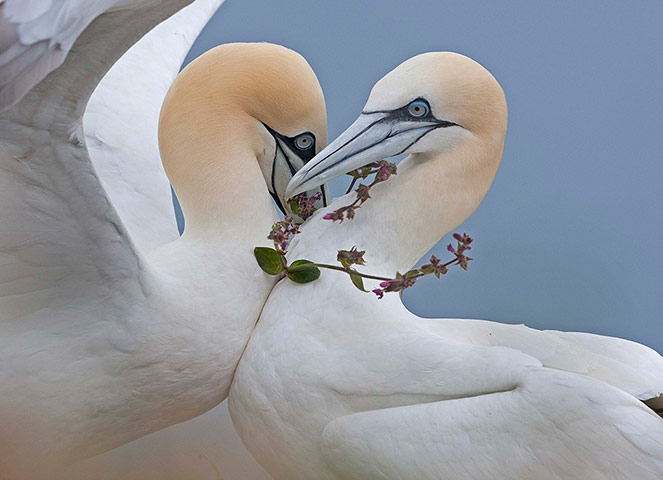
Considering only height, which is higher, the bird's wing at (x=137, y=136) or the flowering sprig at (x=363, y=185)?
the bird's wing at (x=137, y=136)

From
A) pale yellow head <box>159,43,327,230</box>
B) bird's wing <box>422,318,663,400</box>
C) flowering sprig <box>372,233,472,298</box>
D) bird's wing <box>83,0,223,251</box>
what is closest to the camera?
flowering sprig <box>372,233,472,298</box>

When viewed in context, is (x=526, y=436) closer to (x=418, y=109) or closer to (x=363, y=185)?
(x=363, y=185)

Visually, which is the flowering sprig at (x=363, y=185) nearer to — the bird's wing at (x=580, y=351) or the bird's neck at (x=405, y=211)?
the bird's neck at (x=405, y=211)

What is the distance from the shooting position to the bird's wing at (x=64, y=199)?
71.1 inches

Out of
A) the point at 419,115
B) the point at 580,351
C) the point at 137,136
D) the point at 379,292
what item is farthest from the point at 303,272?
the point at 137,136

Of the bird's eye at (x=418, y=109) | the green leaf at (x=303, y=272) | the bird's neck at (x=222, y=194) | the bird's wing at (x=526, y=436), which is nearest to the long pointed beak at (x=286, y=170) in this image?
the bird's neck at (x=222, y=194)

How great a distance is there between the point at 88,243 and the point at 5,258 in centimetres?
21

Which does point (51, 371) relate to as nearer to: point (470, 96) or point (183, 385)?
point (183, 385)

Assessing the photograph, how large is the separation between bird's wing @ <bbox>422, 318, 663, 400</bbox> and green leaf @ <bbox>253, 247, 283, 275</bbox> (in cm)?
44

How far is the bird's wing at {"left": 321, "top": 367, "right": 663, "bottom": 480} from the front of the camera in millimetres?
2107

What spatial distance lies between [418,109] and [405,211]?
295mm

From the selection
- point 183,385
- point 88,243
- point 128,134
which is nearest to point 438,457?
point 183,385

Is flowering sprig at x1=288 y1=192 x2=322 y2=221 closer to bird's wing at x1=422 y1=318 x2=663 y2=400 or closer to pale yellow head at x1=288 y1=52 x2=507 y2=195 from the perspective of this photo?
pale yellow head at x1=288 y1=52 x2=507 y2=195

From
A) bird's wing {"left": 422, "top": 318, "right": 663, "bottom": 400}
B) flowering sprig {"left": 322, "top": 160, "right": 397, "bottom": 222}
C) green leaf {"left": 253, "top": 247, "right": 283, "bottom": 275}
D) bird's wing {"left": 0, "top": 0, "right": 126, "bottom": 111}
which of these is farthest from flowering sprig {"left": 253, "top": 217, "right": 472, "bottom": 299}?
bird's wing {"left": 0, "top": 0, "right": 126, "bottom": 111}
